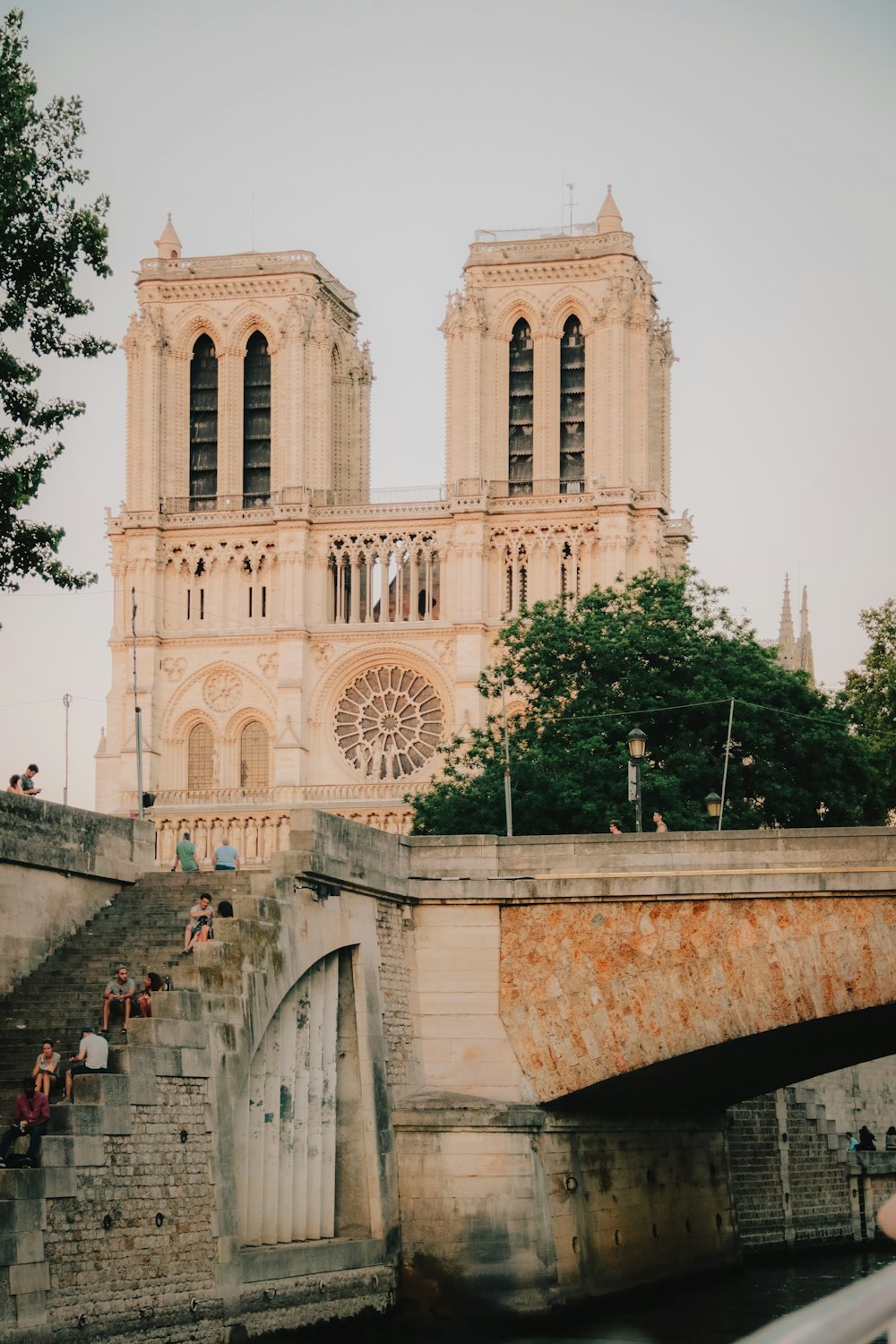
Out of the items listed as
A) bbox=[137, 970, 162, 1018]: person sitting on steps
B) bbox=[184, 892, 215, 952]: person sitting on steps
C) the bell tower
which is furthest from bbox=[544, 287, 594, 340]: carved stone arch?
bbox=[137, 970, 162, 1018]: person sitting on steps

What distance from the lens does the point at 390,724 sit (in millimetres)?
87000

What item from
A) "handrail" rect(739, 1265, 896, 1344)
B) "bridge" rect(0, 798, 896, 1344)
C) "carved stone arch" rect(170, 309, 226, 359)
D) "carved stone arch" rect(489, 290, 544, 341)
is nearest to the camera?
"handrail" rect(739, 1265, 896, 1344)

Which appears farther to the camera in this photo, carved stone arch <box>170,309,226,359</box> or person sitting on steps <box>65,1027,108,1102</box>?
carved stone arch <box>170,309,226,359</box>

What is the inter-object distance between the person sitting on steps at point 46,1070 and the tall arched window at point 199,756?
226 ft

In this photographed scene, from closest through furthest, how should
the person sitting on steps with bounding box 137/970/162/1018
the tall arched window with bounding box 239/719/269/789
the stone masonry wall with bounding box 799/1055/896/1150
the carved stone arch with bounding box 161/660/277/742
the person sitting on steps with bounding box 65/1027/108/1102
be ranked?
the person sitting on steps with bounding box 65/1027/108/1102, the person sitting on steps with bounding box 137/970/162/1018, the stone masonry wall with bounding box 799/1055/896/1150, the carved stone arch with bounding box 161/660/277/742, the tall arched window with bounding box 239/719/269/789

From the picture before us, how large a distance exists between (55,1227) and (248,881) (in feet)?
23.3

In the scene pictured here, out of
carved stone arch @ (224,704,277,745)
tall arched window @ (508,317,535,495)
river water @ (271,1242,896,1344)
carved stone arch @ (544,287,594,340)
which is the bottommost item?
river water @ (271,1242,896,1344)

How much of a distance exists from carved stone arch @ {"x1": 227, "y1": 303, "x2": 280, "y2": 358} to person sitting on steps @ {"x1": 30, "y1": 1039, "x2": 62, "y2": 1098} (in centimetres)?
7376

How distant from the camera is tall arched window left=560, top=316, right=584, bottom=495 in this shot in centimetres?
8819

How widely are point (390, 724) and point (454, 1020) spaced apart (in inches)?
2400

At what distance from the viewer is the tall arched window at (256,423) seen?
91625 millimetres

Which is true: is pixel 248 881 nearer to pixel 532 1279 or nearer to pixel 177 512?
pixel 532 1279

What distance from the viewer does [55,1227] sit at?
705 inches

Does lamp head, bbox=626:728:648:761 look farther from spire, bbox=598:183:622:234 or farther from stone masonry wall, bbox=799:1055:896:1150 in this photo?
spire, bbox=598:183:622:234
